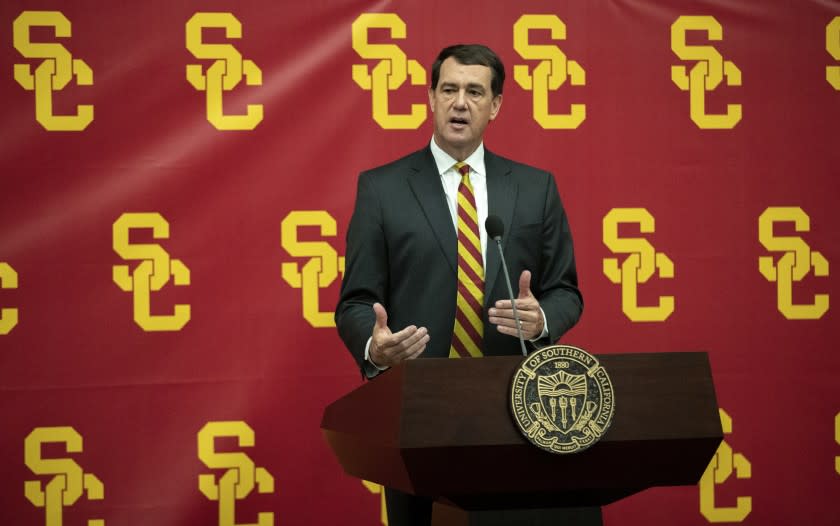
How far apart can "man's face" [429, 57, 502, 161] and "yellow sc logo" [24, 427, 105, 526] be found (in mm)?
1556

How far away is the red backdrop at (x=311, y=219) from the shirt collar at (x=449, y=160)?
2.91ft

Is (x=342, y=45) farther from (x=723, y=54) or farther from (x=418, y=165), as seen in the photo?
(x=723, y=54)

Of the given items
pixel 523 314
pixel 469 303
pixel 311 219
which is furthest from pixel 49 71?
pixel 523 314

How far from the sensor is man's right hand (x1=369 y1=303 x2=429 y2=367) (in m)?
1.53

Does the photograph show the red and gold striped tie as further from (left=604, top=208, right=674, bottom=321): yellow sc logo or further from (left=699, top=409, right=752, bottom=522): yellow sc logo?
(left=699, top=409, right=752, bottom=522): yellow sc logo

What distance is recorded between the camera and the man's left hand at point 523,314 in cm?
160

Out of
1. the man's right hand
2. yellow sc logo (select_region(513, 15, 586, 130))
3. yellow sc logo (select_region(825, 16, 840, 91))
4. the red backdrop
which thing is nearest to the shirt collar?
the man's right hand

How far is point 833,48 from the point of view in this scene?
3160mm

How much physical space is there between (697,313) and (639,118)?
0.68 meters

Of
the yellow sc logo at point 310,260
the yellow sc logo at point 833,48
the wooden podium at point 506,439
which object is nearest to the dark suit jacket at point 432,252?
the wooden podium at point 506,439

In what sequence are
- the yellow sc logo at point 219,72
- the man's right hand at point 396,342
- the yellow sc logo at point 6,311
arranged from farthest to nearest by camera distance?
the yellow sc logo at point 219,72
the yellow sc logo at point 6,311
the man's right hand at point 396,342

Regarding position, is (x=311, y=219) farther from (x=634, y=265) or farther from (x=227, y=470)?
(x=634, y=265)

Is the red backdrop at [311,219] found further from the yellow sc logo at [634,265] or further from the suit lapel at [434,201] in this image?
the suit lapel at [434,201]

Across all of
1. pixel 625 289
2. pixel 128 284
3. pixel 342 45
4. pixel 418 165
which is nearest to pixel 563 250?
pixel 418 165
